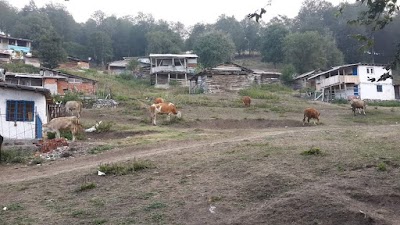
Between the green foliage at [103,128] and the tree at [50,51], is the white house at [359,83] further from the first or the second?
the tree at [50,51]

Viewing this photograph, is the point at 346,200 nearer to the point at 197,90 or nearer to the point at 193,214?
the point at 193,214

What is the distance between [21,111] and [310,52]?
175ft

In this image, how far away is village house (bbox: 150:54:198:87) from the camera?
214 feet

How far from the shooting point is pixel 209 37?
7369 cm

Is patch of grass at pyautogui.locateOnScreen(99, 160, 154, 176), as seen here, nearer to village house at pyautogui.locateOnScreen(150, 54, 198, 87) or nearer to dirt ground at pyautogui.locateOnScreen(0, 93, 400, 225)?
dirt ground at pyautogui.locateOnScreen(0, 93, 400, 225)

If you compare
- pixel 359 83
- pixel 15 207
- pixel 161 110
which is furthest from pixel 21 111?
pixel 359 83

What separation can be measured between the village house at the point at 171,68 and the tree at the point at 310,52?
1504cm

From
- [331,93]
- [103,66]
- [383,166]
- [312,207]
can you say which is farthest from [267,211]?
[103,66]

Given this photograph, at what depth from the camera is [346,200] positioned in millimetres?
8023

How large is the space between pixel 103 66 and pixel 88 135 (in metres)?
62.4

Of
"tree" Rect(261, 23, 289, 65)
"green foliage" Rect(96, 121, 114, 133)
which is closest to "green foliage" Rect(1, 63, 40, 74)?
"green foliage" Rect(96, 121, 114, 133)

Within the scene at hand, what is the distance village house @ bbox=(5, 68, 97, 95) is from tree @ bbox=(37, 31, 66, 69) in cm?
1262

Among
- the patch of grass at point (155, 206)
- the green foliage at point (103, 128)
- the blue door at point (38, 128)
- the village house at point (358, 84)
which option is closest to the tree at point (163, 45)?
the village house at point (358, 84)

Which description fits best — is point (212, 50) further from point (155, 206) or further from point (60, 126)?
point (155, 206)
